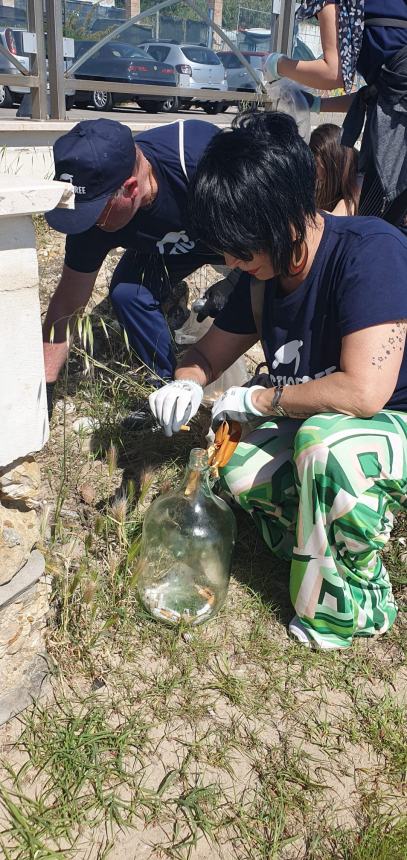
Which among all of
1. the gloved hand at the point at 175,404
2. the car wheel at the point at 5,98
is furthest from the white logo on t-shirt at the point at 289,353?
the car wheel at the point at 5,98

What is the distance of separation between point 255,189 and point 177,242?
116cm

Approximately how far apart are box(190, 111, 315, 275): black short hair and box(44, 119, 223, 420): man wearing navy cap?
62cm

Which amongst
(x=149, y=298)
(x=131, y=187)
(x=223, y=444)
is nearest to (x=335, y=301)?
(x=223, y=444)

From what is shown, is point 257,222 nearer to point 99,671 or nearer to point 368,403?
point 368,403

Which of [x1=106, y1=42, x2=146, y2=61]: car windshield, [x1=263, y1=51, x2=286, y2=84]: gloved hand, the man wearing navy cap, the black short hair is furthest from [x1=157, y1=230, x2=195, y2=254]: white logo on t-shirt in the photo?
[x1=106, y1=42, x2=146, y2=61]: car windshield

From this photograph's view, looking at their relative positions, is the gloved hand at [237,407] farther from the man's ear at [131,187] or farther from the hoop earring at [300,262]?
the man's ear at [131,187]

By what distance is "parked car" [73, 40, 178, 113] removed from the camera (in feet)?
16.3

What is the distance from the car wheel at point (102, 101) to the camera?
18.7ft

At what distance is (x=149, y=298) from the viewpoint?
293 centimetres

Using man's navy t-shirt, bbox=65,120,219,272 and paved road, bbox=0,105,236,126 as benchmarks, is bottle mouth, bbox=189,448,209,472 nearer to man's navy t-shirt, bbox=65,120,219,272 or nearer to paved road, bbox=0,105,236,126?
man's navy t-shirt, bbox=65,120,219,272

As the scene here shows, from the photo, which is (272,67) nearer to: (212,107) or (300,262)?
(300,262)

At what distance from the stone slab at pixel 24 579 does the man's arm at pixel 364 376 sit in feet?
2.62

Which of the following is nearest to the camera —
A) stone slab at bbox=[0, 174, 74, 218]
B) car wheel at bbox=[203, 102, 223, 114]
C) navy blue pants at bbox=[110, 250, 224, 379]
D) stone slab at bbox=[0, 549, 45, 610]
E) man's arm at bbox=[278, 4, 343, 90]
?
stone slab at bbox=[0, 174, 74, 218]

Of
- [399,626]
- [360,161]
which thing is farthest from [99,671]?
[360,161]
